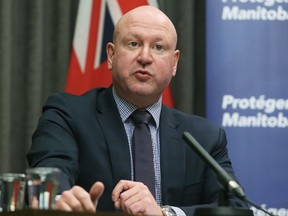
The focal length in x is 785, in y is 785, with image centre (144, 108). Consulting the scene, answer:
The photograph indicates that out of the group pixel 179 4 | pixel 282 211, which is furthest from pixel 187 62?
pixel 282 211

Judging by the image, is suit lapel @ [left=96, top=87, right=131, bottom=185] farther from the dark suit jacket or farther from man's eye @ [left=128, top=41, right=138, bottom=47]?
man's eye @ [left=128, top=41, right=138, bottom=47]

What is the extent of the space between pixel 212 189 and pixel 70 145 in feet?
1.93

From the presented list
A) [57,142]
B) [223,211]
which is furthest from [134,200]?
[223,211]

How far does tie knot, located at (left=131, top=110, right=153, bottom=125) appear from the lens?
3.12 metres

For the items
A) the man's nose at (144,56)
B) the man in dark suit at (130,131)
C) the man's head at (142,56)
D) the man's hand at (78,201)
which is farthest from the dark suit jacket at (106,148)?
the man's hand at (78,201)

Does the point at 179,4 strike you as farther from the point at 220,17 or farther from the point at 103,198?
the point at 103,198

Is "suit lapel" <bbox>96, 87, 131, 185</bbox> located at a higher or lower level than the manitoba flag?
lower

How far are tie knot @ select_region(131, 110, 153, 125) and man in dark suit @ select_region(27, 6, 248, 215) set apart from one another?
0.06 ft

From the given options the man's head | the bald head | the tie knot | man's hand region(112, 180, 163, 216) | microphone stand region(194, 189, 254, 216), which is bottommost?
man's hand region(112, 180, 163, 216)

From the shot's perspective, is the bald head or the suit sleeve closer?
the suit sleeve

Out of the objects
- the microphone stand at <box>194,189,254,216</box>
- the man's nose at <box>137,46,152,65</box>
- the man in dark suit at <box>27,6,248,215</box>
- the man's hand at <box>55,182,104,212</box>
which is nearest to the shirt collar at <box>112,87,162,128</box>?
the man in dark suit at <box>27,6,248,215</box>

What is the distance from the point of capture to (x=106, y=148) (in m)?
3.03

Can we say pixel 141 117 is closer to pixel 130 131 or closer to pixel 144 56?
pixel 130 131

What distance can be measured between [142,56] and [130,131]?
0.30 metres
